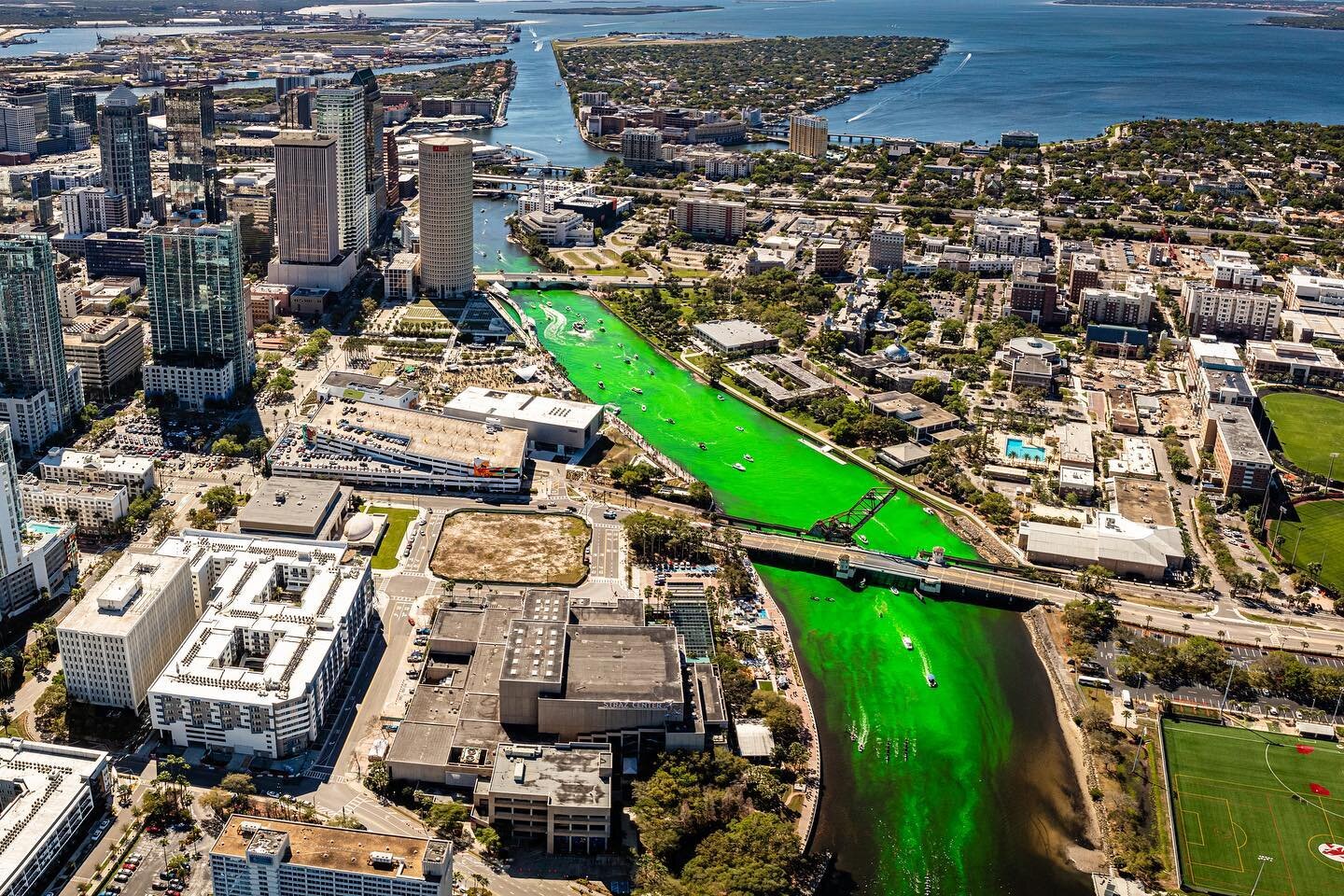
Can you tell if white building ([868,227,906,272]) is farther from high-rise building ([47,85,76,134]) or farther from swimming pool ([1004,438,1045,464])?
high-rise building ([47,85,76,134])

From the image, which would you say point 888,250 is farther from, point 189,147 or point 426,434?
point 189,147

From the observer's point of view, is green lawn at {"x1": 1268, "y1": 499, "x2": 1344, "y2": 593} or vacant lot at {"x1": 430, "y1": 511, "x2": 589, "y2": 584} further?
green lawn at {"x1": 1268, "y1": 499, "x2": 1344, "y2": 593}

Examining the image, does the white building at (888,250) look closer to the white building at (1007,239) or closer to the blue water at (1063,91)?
the white building at (1007,239)

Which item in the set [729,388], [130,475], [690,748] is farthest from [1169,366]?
[130,475]

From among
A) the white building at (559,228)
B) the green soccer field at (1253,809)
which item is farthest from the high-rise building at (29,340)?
the green soccer field at (1253,809)

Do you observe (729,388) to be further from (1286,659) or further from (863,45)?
(863,45)

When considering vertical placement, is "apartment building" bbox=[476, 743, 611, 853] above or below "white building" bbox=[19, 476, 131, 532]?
below

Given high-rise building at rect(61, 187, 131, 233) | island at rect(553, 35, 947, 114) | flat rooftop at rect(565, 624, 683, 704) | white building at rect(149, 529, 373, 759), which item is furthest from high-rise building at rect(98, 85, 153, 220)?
island at rect(553, 35, 947, 114)
